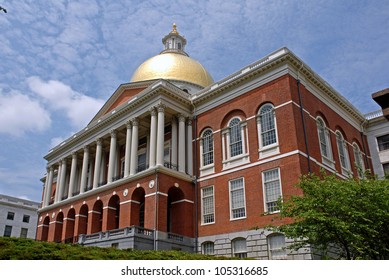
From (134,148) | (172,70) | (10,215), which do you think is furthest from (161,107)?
(10,215)

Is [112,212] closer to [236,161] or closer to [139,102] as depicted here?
[139,102]

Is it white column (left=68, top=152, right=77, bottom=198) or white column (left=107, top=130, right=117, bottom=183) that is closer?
white column (left=107, top=130, right=117, bottom=183)

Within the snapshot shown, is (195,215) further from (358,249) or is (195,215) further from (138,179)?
(358,249)

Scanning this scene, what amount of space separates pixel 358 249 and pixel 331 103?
20.7 meters

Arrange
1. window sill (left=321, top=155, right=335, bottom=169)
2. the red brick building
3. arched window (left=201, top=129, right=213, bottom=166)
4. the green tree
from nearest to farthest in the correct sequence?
the green tree
the red brick building
window sill (left=321, top=155, right=335, bottom=169)
arched window (left=201, top=129, right=213, bottom=166)

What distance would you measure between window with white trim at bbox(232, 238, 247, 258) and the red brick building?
73 mm

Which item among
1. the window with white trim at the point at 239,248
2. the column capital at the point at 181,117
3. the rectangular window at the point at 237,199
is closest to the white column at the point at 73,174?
the column capital at the point at 181,117

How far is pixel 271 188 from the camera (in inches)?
1120

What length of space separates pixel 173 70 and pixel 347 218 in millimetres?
33490

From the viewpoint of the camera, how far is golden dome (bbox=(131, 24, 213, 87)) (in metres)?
47.6

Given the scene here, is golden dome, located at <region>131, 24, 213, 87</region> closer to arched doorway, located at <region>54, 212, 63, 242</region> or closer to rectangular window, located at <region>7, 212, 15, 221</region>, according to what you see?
arched doorway, located at <region>54, 212, 63, 242</region>

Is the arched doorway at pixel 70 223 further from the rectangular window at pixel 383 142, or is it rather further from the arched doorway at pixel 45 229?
the rectangular window at pixel 383 142

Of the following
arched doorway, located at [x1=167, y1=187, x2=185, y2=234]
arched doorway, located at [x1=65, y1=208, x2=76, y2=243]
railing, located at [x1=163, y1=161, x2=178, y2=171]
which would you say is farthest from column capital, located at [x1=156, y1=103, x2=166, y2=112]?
arched doorway, located at [x1=65, y1=208, x2=76, y2=243]

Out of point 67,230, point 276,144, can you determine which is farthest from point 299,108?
point 67,230
